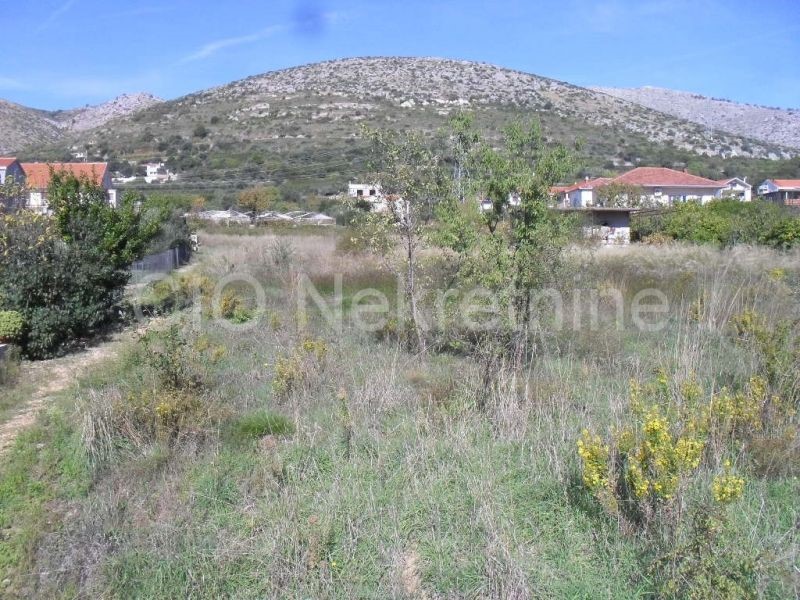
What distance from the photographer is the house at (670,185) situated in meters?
42.0

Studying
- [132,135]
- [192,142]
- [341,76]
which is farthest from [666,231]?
[341,76]

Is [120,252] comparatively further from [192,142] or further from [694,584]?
[192,142]

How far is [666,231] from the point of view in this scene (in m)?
24.6

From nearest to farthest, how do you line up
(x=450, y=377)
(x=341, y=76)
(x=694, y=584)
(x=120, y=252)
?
1. (x=694, y=584)
2. (x=450, y=377)
3. (x=120, y=252)
4. (x=341, y=76)

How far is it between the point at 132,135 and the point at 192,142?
8.00 m

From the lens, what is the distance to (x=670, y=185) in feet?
142

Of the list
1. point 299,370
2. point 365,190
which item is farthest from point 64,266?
point 299,370

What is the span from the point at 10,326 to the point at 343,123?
159 ft

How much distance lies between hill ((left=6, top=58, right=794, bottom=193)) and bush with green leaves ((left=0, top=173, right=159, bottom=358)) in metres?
29.3

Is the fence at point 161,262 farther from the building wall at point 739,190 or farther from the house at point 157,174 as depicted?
the building wall at point 739,190

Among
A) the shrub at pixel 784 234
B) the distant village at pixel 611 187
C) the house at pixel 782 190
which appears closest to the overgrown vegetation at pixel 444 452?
the shrub at pixel 784 234

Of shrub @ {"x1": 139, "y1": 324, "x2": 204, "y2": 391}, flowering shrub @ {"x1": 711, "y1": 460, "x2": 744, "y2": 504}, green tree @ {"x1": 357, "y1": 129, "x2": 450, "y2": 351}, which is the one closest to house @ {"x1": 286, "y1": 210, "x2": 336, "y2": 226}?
green tree @ {"x1": 357, "y1": 129, "x2": 450, "y2": 351}

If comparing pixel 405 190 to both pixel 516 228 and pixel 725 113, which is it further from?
pixel 725 113

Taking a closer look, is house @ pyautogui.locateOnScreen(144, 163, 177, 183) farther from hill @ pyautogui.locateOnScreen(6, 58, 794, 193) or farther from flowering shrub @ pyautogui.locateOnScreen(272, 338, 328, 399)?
flowering shrub @ pyautogui.locateOnScreen(272, 338, 328, 399)
